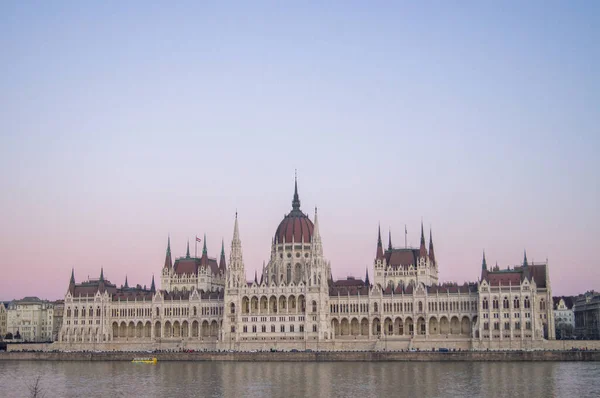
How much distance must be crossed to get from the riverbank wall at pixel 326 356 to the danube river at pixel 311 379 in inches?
161

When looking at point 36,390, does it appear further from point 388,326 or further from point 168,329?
point 168,329

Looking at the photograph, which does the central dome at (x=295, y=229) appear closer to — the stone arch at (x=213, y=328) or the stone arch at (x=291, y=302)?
the stone arch at (x=291, y=302)

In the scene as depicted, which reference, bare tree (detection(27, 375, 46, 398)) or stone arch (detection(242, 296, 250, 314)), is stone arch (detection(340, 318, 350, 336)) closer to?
stone arch (detection(242, 296, 250, 314))

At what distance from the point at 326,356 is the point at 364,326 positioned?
58.9 ft

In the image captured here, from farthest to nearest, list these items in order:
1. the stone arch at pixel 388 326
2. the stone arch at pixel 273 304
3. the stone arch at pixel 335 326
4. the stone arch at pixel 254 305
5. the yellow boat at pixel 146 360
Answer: the stone arch at pixel 254 305, the stone arch at pixel 273 304, the stone arch at pixel 335 326, the stone arch at pixel 388 326, the yellow boat at pixel 146 360

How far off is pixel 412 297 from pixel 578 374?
45807 mm

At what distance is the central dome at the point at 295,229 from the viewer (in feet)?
510

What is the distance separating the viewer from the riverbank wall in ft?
391

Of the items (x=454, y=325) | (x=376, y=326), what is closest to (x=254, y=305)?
(x=376, y=326)

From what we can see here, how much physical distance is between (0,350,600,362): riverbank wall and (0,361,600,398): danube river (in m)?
4.08

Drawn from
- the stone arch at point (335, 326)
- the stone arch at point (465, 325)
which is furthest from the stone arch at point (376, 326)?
the stone arch at point (465, 325)

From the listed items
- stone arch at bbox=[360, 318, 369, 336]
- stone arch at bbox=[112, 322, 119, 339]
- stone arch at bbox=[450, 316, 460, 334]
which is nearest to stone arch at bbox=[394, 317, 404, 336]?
stone arch at bbox=[360, 318, 369, 336]

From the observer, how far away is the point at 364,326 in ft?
473

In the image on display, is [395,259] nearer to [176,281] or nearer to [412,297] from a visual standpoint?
[412,297]
